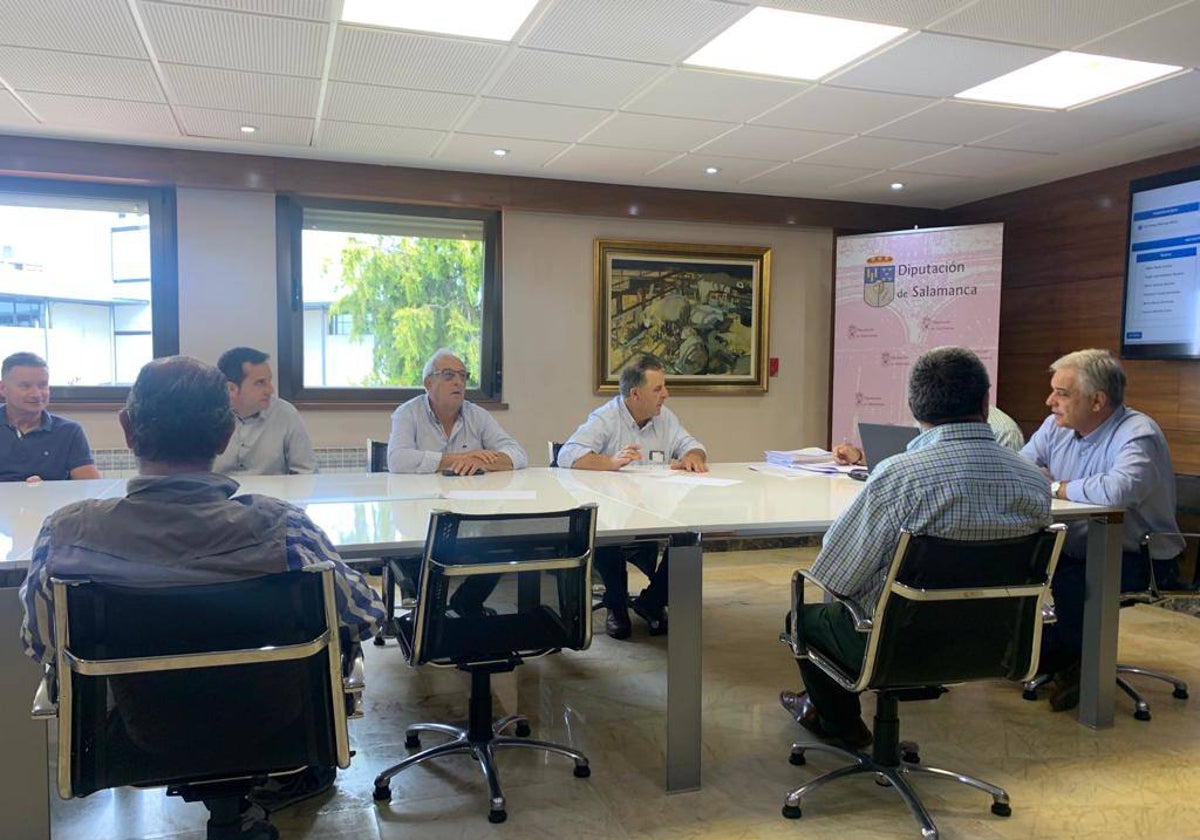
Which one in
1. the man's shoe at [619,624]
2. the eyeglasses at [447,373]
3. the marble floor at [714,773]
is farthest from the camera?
the man's shoe at [619,624]

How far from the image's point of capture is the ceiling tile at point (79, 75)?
3316 mm

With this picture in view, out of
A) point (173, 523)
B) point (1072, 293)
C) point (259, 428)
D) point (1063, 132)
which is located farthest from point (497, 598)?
point (1072, 293)

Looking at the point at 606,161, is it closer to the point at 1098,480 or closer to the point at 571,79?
the point at 571,79

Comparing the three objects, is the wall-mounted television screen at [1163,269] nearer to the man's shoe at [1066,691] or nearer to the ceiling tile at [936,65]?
the ceiling tile at [936,65]

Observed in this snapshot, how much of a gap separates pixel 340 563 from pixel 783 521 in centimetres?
136

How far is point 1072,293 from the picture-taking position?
5.24 m

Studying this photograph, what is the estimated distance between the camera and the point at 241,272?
4965 millimetres

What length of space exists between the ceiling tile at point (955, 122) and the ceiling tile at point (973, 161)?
257mm

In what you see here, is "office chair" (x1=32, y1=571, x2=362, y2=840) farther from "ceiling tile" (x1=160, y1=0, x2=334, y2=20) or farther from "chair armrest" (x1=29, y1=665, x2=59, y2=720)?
"ceiling tile" (x1=160, y1=0, x2=334, y2=20)

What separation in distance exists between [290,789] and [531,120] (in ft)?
10.4

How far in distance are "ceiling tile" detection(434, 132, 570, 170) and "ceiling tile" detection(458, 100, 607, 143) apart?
0.34 ft

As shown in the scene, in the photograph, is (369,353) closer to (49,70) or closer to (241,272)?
(241,272)

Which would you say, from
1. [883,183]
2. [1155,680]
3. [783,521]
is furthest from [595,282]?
[1155,680]

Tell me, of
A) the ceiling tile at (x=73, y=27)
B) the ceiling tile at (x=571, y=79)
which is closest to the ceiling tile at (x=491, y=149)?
the ceiling tile at (x=571, y=79)
